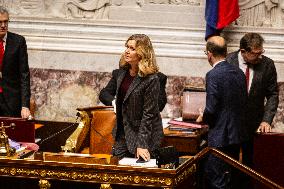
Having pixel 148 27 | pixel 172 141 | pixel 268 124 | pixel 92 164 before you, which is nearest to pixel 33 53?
pixel 148 27

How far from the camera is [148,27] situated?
8.14 meters

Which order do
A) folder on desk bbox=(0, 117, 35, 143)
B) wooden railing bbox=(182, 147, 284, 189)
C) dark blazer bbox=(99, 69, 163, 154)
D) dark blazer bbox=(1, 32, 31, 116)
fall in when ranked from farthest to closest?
dark blazer bbox=(1, 32, 31, 116) < folder on desk bbox=(0, 117, 35, 143) < dark blazer bbox=(99, 69, 163, 154) < wooden railing bbox=(182, 147, 284, 189)

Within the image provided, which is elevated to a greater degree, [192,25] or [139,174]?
[192,25]

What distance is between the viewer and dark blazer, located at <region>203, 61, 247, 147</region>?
218 inches

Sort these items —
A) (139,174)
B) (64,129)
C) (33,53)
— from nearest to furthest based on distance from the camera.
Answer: (139,174)
(64,129)
(33,53)

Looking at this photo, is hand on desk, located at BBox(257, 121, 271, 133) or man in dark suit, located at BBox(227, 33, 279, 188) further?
man in dark suit, located at BBox(227, 33, 279, 188)

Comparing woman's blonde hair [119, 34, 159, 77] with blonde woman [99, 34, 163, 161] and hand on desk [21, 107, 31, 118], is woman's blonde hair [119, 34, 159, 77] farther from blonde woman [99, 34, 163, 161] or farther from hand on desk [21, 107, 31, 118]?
hand on desk [21, 107, 31, 118]

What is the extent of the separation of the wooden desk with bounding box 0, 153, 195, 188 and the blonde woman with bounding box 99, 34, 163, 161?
0.48 metres

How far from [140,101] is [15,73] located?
199 cm

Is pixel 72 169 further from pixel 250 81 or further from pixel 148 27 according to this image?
pixel 148 27

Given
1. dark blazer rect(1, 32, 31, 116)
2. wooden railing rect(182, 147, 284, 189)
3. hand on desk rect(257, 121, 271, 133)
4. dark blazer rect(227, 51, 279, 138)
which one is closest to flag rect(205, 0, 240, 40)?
dark blazer rect(227, 51, 279, 138)

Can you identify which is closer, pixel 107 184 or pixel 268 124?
pixel 107 184

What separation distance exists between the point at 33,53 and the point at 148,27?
152 cm

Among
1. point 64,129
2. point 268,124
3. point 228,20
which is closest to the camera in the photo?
point 268,124
